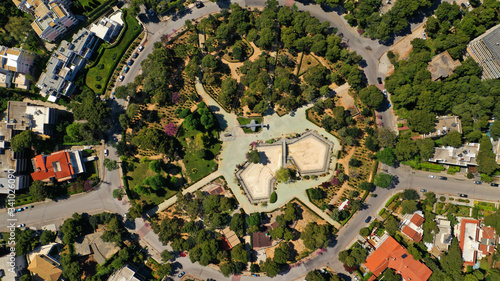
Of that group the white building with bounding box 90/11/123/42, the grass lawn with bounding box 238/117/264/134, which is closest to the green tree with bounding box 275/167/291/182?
the grass lawn with bounding box 238/117/264/134

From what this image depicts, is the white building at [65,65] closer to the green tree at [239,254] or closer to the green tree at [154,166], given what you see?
the green tree at [154,166]

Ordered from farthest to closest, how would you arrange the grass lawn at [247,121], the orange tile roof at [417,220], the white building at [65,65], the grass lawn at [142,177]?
the grass lawn at [247,121]
the grass lawn at [142,177]
the white building at [65,65]
the orange tile roof at [417,220]

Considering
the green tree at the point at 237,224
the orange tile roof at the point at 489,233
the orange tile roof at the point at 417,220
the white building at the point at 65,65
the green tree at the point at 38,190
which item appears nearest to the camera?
the orange tile roof at the point at 489,233

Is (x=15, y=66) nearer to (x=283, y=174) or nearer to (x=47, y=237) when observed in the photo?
(x=47, y=237)

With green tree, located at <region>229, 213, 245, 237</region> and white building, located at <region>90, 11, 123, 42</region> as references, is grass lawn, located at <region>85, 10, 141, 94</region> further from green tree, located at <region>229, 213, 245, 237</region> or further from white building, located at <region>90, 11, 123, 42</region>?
green tree, located at <region>229, 213, 245, 237</region>

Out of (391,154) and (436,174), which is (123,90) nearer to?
(391,154)

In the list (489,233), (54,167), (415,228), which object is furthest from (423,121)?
(54,167)

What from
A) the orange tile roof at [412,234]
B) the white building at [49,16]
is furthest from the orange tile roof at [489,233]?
the white building at [49,16]
